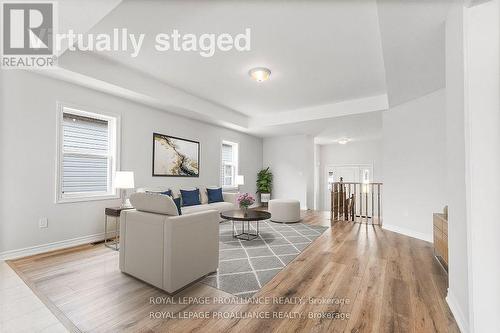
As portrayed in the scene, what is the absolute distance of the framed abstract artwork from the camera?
4.75 m

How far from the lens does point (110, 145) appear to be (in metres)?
4.05

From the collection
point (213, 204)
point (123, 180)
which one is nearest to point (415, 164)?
point (213, 204)

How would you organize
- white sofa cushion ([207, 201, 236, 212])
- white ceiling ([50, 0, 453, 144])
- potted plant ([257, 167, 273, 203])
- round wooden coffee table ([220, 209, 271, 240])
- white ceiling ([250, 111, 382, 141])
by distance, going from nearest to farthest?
1. white ceiling ([50, 0, 453, 144])
2. round wooden coffee table ([220, 209, 271, 240])
3. white sofa cushion ([207, 201, 236, 212])
4. white ceiling ([250, 111, 382, 141])
5. potted plant ([257, 167, 273, 203])

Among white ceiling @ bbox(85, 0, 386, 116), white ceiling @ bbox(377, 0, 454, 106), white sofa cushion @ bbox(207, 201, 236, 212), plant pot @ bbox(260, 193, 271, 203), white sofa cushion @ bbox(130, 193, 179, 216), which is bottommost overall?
plant pot @ bbox(260, 193, 271, 203)

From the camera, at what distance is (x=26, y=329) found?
1609mm

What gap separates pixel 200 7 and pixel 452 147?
2.66 meters

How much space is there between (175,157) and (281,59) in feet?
10.4

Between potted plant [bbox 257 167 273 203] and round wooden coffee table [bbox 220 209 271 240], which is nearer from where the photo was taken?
round wooden coffee table [bbox 220 209 271 240]

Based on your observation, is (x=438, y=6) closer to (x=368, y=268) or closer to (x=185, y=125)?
(x=368, y=268)

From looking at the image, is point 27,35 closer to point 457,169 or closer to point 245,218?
point 245,218

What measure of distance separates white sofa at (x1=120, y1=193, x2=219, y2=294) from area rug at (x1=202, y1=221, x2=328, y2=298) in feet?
0.86

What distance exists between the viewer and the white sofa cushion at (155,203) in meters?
2.10

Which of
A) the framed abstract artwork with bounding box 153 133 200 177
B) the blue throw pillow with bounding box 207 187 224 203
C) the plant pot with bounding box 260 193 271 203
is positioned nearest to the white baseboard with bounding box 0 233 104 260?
the framed abstract artwork with bounding box 153 133 200 177

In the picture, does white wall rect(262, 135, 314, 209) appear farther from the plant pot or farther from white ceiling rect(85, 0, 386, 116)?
white ceiling rect(85, 0, 386, 116)
